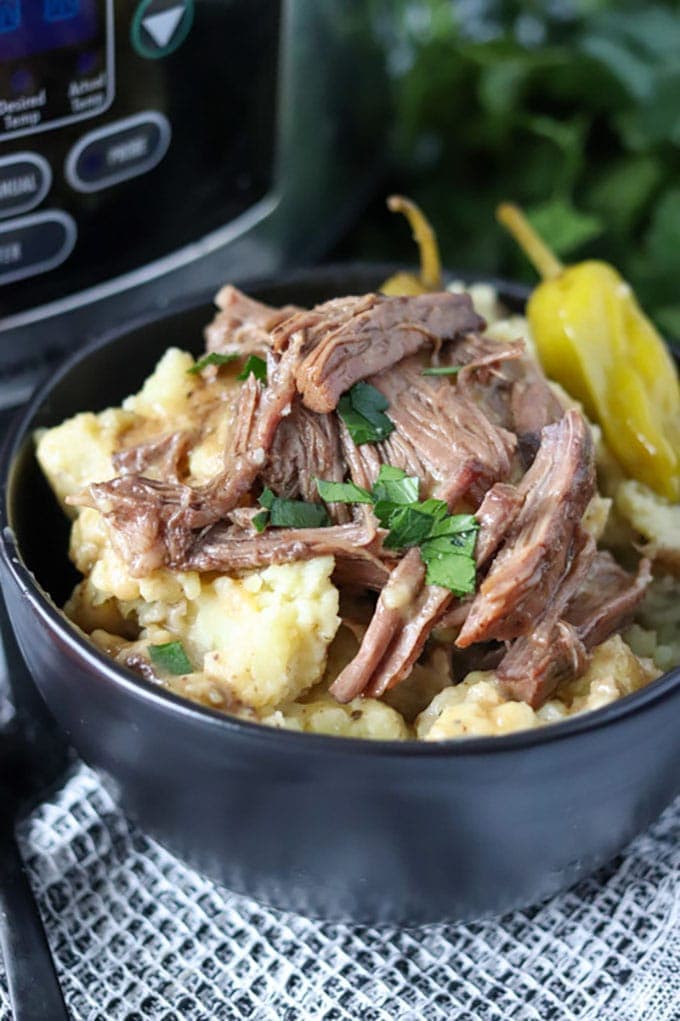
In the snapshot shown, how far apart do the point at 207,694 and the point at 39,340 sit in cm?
80

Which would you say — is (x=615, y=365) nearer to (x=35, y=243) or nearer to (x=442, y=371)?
(x=442, y=371)

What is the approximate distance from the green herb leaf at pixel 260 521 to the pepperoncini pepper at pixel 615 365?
51 centimetres

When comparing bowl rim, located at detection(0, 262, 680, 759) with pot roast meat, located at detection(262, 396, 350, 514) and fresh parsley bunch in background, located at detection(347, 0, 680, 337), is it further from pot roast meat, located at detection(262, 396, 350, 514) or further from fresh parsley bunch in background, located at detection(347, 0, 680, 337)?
fresh parsley bunch in background, located at detection(347, 0, 680, 337)

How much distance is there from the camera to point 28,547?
4.57ft

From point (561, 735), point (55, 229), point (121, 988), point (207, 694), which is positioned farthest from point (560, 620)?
point (55, 229)

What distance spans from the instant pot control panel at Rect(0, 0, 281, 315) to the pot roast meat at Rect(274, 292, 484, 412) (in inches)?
16.9

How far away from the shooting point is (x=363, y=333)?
131cm

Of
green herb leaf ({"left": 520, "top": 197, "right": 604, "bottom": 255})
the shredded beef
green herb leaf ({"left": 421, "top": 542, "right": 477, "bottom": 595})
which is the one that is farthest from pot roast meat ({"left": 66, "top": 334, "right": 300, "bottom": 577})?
green herb leaf ({"left": 520, "top": 197, "right": 604, "bottom": 255})

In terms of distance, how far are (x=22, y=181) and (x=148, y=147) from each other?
192mm

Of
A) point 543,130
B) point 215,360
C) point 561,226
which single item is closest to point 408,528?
point 215,360

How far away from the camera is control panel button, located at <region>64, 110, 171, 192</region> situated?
1578mm

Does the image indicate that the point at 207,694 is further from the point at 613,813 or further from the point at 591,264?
the point at 591,264

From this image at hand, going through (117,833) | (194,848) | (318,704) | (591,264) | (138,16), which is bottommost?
(117,833)

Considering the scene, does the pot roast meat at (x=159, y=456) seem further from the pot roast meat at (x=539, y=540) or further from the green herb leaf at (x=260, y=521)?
the pot roast meat at (x=539, y=540)
